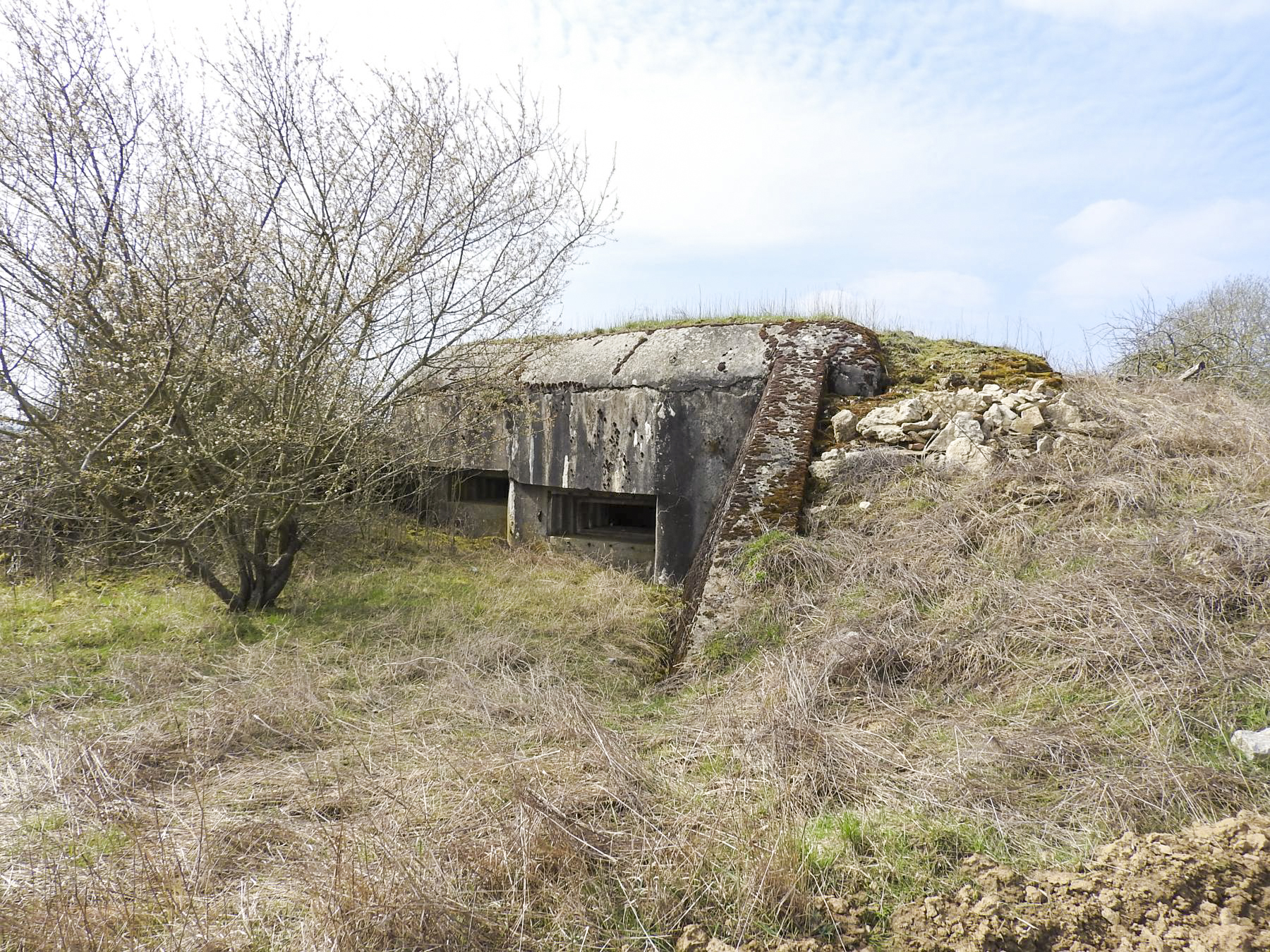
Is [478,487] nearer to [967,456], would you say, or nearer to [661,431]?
[661,431]

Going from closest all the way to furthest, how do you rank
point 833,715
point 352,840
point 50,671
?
point 352,840 → point 833,715 → point 50,671

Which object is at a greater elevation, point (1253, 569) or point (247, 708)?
point (1253, 569)

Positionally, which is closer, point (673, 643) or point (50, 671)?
point (50, 671)

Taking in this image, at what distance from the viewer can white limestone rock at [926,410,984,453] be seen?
5020 millimetres

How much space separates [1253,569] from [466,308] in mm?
5138

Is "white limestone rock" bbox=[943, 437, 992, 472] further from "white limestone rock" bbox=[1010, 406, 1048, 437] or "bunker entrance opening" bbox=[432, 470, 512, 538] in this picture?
"bunker entrance opening" bbox=[432, 470, 512, 538]

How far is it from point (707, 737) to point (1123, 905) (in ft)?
4.67

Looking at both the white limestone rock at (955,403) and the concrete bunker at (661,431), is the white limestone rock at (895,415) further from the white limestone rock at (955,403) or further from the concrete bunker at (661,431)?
the concrete bunker at (661,431)

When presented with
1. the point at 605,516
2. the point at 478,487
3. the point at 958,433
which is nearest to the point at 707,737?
the point at 958,433

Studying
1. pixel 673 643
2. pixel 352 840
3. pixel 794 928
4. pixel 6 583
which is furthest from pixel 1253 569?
pixel 6 583

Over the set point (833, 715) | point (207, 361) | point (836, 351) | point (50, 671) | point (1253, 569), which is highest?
point (836, 351)

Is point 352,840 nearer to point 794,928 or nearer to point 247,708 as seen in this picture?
point 794,928

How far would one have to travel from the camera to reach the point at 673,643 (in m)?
4.75

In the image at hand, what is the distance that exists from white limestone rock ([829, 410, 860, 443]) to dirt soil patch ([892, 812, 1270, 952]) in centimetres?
369
